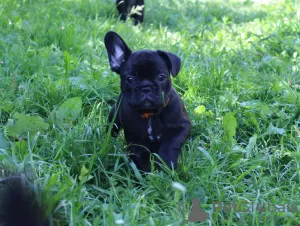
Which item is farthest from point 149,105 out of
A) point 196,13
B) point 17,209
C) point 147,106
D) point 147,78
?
point 196,13

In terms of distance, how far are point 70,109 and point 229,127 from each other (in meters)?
1.14

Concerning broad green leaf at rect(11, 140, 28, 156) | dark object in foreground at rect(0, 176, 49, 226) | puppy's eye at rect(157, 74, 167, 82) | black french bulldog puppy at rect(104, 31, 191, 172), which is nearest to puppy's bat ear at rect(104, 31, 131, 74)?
black french bulldog puppy at rect(104, 31, 191, 172)

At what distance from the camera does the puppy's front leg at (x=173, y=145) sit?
3.25m

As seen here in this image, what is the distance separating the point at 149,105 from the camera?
10.3 feet

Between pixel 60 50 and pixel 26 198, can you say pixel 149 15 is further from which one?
pixel 26 198

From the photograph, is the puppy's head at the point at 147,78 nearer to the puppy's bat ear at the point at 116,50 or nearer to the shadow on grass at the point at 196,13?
the puppy's bat ear at the point at 116,50

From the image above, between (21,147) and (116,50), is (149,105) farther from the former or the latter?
(21,147)

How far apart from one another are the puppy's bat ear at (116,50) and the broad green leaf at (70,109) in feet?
1.91

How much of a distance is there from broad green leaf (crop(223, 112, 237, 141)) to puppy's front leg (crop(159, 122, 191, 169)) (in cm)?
32

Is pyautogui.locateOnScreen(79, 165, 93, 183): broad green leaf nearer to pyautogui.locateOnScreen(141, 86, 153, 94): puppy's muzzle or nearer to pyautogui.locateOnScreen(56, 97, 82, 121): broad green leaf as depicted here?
pyautogui.locateOnScreen(141, 86, 153, 94): puppy's muzzle

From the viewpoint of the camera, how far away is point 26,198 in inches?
85.6

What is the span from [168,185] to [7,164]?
0.89m

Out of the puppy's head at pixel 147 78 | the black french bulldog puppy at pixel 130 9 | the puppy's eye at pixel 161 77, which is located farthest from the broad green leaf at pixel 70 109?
the black french bulldog puppy at pixel 130 9

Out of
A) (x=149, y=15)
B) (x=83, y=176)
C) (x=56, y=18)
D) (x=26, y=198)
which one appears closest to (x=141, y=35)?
(x=56, y=18)
